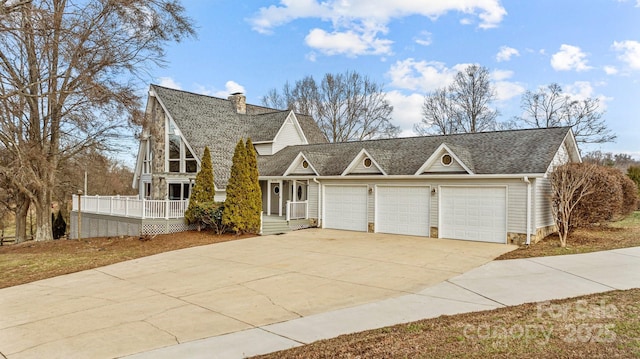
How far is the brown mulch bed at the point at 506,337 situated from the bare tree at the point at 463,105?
3331 cm

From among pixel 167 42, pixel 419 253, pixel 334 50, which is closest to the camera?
pixel 419 253

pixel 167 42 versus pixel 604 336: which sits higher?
pixel 167 42

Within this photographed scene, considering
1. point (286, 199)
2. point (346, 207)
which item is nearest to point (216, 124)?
point (286, 199)

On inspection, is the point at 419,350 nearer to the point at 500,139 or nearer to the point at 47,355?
the point at 47,355

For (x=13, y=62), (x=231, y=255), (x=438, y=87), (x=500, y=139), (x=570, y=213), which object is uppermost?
(x=438, y=87)

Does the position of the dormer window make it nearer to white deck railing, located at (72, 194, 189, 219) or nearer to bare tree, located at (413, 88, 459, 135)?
white deck railing, located at (72, 194, 189, 219)

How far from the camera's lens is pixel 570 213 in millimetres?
14336

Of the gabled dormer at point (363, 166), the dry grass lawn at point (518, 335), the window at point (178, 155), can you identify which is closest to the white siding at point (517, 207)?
the gabled dormer at point (363, 166)

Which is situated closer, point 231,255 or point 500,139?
point 231,255

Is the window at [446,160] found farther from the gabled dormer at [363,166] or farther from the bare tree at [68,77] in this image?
the bare tree at [68,77]

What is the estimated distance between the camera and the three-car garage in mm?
14930

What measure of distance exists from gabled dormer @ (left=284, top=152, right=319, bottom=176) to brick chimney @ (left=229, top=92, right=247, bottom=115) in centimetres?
796

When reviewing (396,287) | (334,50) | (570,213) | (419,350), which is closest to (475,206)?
(570,213)

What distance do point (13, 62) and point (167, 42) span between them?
8.24 metres
